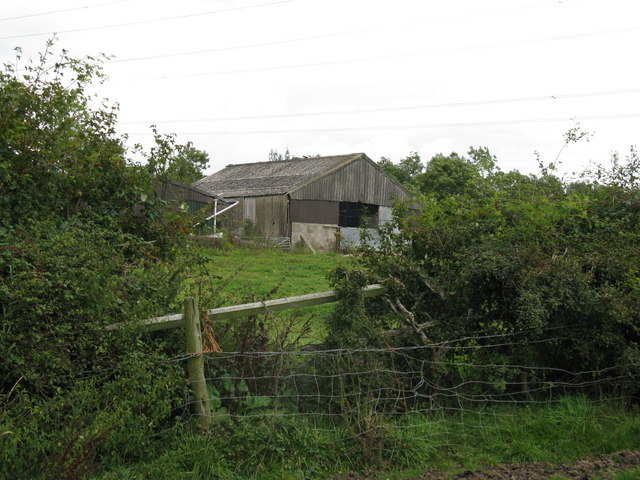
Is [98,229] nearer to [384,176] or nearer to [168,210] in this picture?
[168,210]

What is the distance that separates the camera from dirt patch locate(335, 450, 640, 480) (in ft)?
14.9

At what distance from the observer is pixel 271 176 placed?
3669cm

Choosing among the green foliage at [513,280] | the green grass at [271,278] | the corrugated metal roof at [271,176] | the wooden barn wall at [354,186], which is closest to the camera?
the green foliage at [513,280]

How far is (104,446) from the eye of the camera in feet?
13.8

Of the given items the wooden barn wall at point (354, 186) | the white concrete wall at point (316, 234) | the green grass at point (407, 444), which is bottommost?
the green grass at point (407, 444)

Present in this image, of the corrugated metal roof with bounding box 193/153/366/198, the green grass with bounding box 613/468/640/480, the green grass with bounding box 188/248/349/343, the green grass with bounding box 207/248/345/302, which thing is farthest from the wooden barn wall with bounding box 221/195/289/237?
the green grass with bounding box 613/468/640/480

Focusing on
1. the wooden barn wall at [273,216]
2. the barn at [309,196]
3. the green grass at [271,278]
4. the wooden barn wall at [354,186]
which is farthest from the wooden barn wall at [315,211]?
the green grass at [271,278]

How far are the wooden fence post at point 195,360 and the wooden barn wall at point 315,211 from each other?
27.5 meters

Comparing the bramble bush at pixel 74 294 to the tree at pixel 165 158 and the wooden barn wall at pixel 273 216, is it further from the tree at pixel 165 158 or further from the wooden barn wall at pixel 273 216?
the wooden barn wall at pixel 273 216

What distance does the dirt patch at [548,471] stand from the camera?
14.9 ft

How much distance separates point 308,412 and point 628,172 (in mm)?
5435

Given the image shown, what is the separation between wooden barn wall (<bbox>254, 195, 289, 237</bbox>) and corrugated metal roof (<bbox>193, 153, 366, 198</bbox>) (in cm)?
46

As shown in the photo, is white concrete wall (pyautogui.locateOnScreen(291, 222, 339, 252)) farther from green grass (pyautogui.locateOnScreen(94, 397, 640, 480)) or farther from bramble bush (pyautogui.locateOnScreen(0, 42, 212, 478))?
green grass (pyautogui.locateOnScreen(94, 397, 640, 480))

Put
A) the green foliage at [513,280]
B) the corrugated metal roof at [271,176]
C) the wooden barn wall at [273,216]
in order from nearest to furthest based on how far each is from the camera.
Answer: the green foliage at [513,280] < the wooden barn wall at [273,216] < the corrugated metal roof at [271,176]
